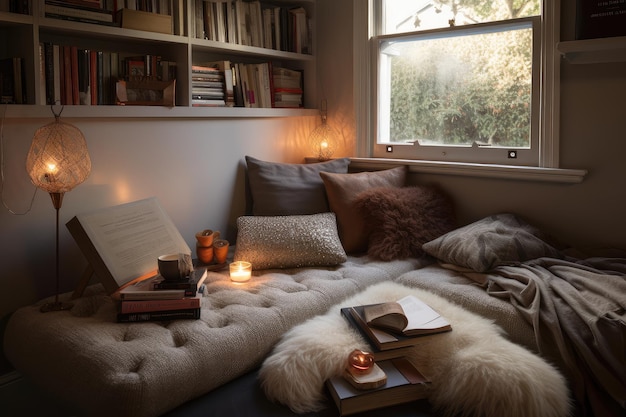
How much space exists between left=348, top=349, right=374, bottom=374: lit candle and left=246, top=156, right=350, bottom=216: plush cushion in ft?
4.25

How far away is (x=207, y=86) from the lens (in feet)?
9.37

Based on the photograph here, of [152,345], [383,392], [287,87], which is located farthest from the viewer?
[287,87]

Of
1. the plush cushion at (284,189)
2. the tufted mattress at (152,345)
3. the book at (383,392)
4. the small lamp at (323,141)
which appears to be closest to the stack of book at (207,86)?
the plush cushion at (284,189)

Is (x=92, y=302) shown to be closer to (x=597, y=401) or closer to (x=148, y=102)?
(x=148, y=102)

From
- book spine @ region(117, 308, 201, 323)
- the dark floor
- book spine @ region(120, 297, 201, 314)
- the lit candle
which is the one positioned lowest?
the dark floor

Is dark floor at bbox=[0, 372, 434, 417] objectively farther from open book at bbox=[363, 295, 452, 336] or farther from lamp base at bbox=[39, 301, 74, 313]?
lamp base at bbox=[39, 301, 74, 313]

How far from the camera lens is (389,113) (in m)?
3.29

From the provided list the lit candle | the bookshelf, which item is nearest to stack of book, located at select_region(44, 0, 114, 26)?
the bookshelf

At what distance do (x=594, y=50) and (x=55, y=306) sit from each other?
A: 239 cm

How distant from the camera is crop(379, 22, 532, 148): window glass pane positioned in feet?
9.07

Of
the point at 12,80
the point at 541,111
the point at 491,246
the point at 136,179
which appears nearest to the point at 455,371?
the point at 491,246

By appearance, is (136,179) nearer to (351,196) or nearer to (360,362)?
(351,196)

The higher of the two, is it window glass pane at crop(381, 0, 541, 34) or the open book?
window glass pane at crop(381, 0, 541, 34)

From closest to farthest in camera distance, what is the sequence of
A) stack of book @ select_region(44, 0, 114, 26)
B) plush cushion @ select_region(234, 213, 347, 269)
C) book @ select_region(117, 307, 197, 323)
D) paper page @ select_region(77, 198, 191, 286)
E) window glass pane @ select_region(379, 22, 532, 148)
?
book @ select_region(117, 307, 197, 323)
paper page @ select_region(77, 198, 191, 286)
stack of book @ select_region(44, 0, 114, 26)
plush cushion @ select_region(234, 213, 347, 269)
window glass pane @ select_region(379, 22, 532, 148)
